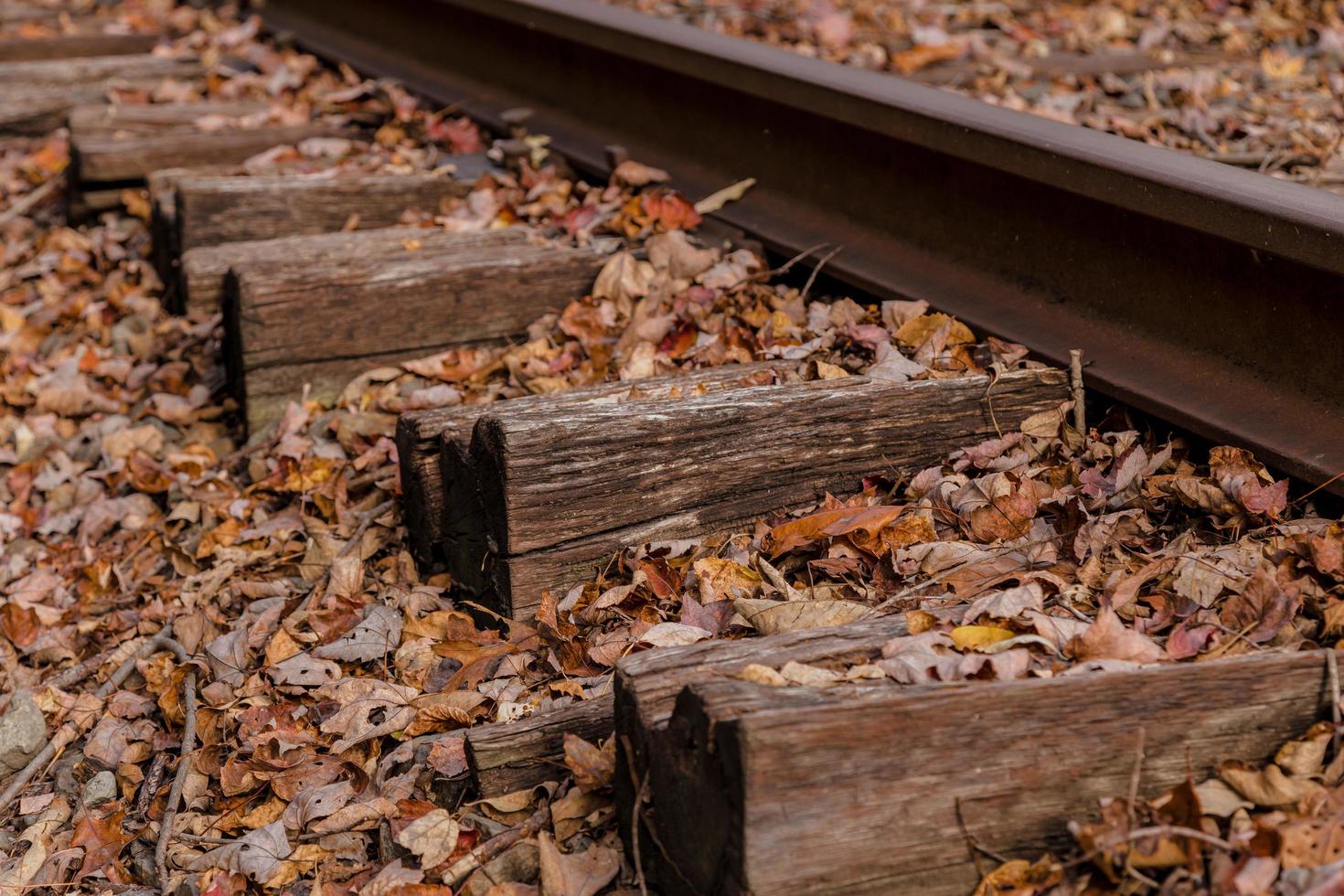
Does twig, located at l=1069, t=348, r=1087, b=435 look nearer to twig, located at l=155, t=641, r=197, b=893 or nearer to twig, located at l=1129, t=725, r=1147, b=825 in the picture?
twig, located at l=1129, t=725, r=1147, b=825

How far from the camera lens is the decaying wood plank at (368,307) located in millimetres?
3957

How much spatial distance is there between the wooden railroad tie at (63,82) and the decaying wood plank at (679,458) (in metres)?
4.76

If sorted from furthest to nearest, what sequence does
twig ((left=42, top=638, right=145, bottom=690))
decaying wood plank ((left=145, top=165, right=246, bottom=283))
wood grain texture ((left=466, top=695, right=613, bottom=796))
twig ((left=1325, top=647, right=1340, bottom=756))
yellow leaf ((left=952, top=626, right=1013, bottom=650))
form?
decaying wood plank ((left=145, top=165, right=246, bottom=283)), twig ((left=42, top=638, right=145, bottom=690)), wood grain texture ((left=466, top=695, right=613, bottom=796)), yellow leaf ((left=952, top=626, right=1013, bottom=650)), twig ((left=1325, top=647, right=1340, bottom=756))

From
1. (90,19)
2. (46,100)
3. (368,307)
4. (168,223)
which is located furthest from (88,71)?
(368,307)

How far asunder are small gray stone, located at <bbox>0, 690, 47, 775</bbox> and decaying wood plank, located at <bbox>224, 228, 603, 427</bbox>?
1.12 m

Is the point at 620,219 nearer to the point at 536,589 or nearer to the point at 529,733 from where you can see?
the point at 536,589

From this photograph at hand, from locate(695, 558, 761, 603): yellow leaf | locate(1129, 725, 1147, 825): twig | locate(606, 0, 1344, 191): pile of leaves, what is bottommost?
locate(695, 558, 761, 603): yellow leaf

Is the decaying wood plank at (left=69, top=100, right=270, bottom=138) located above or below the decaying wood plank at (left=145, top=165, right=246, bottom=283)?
above

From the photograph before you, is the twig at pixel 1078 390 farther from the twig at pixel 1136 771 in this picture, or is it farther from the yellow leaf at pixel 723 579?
the twig at pixel 1136 771

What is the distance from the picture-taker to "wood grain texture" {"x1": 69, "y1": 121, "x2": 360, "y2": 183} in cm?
558

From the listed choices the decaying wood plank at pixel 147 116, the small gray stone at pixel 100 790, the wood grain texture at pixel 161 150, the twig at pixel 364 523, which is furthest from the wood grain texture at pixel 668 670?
the decaying wood plank at pixel 147 116

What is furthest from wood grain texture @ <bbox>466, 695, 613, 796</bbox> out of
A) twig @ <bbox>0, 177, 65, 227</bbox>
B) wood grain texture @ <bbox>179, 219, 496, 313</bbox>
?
twig @ <bbox>0, 177, 65, 227</bbox>

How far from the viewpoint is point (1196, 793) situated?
2.00 metres

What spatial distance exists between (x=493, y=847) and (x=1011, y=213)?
2.14 metres
